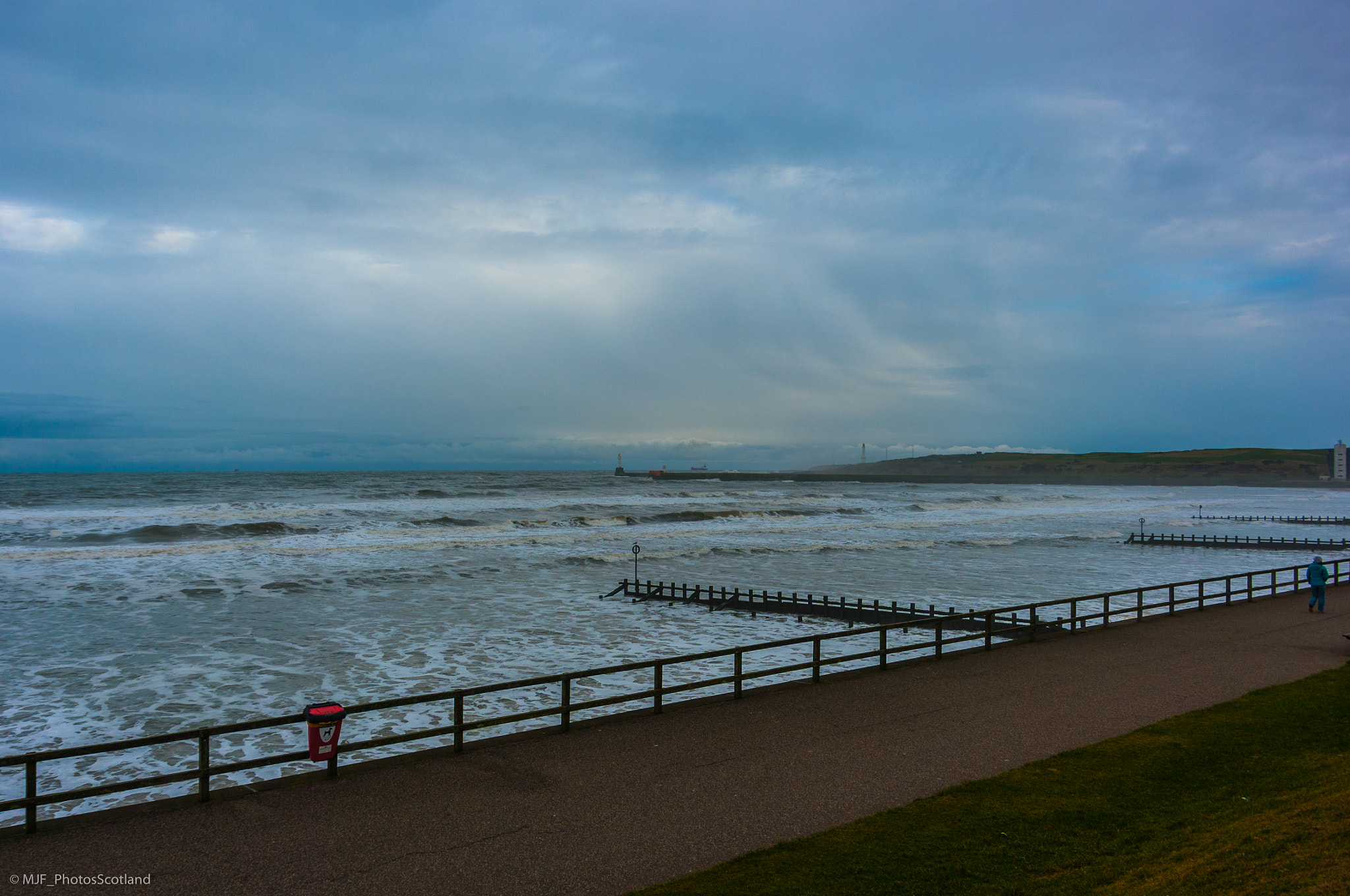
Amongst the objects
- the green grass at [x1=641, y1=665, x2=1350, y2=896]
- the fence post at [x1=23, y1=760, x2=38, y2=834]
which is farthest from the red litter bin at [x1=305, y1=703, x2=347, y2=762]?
the green grass at [x1=641, y1=665, x2=1350, y2=896]

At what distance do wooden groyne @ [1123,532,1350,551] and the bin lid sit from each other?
55761mm

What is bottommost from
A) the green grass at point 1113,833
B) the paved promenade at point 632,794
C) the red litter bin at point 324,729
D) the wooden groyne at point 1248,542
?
the wooden groyne at point 1248,542

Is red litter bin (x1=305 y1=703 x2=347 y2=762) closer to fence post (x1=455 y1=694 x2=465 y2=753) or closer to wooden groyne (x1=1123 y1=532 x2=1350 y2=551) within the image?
fence post (x1=455 y1=694 x2=465 y2=753)

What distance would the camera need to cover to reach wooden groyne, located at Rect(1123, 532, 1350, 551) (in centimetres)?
4869

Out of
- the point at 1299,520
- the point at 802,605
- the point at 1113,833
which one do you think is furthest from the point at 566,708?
the point at 1299,520

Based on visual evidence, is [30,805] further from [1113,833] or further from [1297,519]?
[1297,519]

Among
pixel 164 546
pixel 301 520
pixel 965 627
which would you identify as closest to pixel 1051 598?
pixel 965 627

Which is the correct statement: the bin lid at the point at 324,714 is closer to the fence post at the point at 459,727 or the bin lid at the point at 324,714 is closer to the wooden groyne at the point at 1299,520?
the fence post at the point at 459,727

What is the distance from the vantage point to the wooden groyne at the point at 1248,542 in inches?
1917

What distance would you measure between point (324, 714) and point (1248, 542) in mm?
61290

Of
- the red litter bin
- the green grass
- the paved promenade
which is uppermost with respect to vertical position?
the red litter bin

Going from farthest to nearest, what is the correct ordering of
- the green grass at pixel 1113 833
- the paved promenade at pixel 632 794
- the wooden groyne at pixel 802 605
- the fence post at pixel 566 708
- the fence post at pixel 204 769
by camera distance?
the wooden groyne at pixel 802 605 → the fence post at pixel 566 708 → the fence post at pixel 204 769 → the paved promenade at pixel 632 794 → the green grass at pixel 1113 833

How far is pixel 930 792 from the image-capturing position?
8398 mm

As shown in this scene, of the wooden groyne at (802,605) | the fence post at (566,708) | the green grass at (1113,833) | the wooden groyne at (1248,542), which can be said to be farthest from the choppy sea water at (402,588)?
the green grass at (1113,833)
